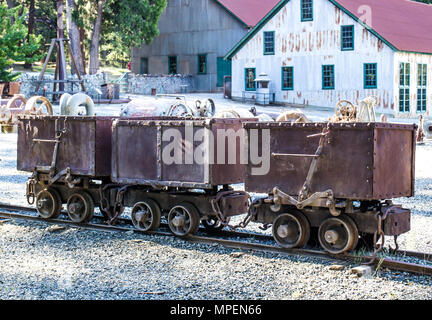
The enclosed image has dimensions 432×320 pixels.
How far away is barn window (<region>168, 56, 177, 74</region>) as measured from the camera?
2048 inches

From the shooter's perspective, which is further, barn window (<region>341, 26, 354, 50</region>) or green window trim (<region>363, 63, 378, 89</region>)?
barn window (<region>341, 26, 354, 50</region>)

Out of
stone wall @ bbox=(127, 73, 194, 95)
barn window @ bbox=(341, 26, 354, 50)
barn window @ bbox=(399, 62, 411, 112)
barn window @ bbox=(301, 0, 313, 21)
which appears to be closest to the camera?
barn window @ bbox=(399, 62, 411, 112)

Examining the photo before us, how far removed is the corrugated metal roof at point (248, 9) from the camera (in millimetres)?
48156

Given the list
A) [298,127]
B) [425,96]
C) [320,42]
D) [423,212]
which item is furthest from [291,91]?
[298,127]

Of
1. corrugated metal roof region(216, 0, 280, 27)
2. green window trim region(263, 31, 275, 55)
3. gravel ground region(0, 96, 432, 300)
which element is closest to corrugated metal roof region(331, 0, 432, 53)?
green window trim region(263, 31, 275, 55)

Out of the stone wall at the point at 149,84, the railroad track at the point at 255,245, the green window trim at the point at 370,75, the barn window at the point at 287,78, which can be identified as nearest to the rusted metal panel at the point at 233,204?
the railroad track at the point at 255,245

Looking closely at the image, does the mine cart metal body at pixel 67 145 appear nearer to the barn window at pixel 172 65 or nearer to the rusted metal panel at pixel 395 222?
the rusted metal panel at pixel 395 222

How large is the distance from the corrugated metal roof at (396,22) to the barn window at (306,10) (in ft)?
5.83

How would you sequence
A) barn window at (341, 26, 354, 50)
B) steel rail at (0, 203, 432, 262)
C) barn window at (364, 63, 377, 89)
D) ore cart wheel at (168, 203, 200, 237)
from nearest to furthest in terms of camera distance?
steel rail at (0, 203, 432, 262)
ore cart wheel at (168, 203, 200, 237)
barn window at (364, 63, 377, 89)
barn window at (341, 26, 354, 50)

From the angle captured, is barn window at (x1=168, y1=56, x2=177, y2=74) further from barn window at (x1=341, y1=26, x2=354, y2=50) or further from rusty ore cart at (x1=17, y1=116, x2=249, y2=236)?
rusty ore cart at (x1=17, y1=116, x2=249, y2=236)

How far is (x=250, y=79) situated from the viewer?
42.9 meters

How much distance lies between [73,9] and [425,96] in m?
22.9

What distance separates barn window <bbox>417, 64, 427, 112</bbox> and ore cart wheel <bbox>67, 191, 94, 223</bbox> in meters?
30.4
